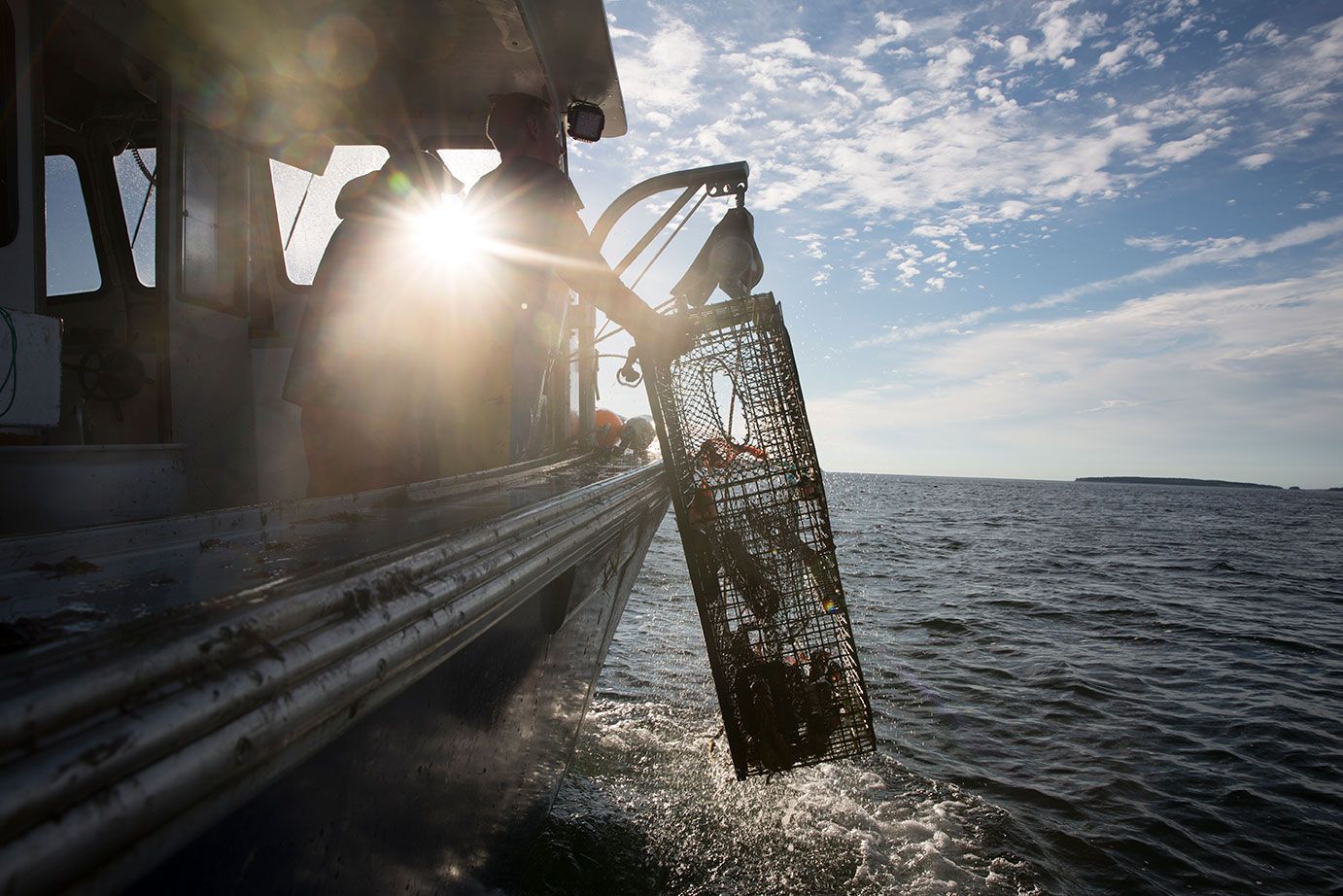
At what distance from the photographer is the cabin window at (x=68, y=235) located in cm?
420

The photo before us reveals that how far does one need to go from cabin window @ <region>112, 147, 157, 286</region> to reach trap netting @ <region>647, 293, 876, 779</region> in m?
3.53

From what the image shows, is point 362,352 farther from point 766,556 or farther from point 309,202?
point 309,202

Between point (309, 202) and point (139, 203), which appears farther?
point (309, 202)

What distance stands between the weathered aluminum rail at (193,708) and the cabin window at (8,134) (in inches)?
115

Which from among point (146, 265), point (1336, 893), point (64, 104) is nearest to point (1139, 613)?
point (1336, 893)

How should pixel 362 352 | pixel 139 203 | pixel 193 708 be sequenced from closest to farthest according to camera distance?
pixel 193 708 < pixel 362 352 < pixel 139 203

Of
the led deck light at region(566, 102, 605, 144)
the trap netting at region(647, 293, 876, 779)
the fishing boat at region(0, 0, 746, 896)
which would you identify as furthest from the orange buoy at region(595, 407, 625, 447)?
the trap netting at region(647, 293, 876, 779)

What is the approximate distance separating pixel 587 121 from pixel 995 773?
5.50 m

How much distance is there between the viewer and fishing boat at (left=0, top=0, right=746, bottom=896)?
24.5 inches

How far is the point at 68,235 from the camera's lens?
14.1 feet

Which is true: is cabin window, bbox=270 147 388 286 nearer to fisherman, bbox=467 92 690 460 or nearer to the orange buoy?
fisherman, bbox=467 92 690 460

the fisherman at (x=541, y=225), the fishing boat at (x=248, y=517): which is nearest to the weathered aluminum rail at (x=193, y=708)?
the fishing boat at (x=248, y=517)

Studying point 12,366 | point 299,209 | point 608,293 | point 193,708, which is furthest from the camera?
point 299,209

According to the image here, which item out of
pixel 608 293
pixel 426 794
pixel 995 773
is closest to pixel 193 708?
pixel 426 794
